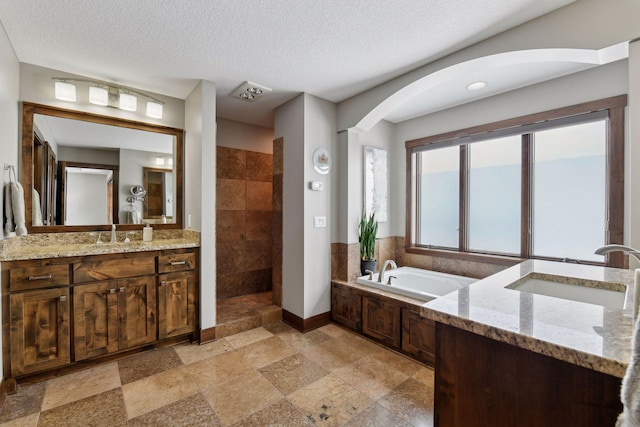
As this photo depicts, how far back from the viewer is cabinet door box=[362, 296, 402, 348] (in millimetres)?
2564

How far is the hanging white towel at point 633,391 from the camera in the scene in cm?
55

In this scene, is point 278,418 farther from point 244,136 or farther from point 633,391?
point 244,136

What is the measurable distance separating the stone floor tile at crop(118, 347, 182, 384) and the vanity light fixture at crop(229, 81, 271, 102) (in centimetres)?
254

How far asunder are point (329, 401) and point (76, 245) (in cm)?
249

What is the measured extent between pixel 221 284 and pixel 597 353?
12.1 ft

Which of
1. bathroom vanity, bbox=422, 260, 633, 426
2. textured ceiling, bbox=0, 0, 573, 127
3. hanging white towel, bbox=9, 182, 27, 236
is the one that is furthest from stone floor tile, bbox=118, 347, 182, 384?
textured ceiling, bbox=0, 0, 573, 127

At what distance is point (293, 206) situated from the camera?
3.10 m

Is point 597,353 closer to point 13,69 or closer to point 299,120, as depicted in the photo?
point 299,120

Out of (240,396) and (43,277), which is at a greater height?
(43,277)

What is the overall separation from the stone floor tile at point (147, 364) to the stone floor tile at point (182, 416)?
1.62 feet

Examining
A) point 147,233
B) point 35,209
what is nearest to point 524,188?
point 147,233

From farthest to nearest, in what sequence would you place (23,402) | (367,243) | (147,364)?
1. (367,243)
2. (147,364)
3. (23,402)

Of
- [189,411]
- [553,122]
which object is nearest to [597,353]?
[189,411]

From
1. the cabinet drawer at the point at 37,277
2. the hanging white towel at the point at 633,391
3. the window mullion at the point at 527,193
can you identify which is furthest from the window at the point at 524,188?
the cabinet drawer at the point at 37,277
